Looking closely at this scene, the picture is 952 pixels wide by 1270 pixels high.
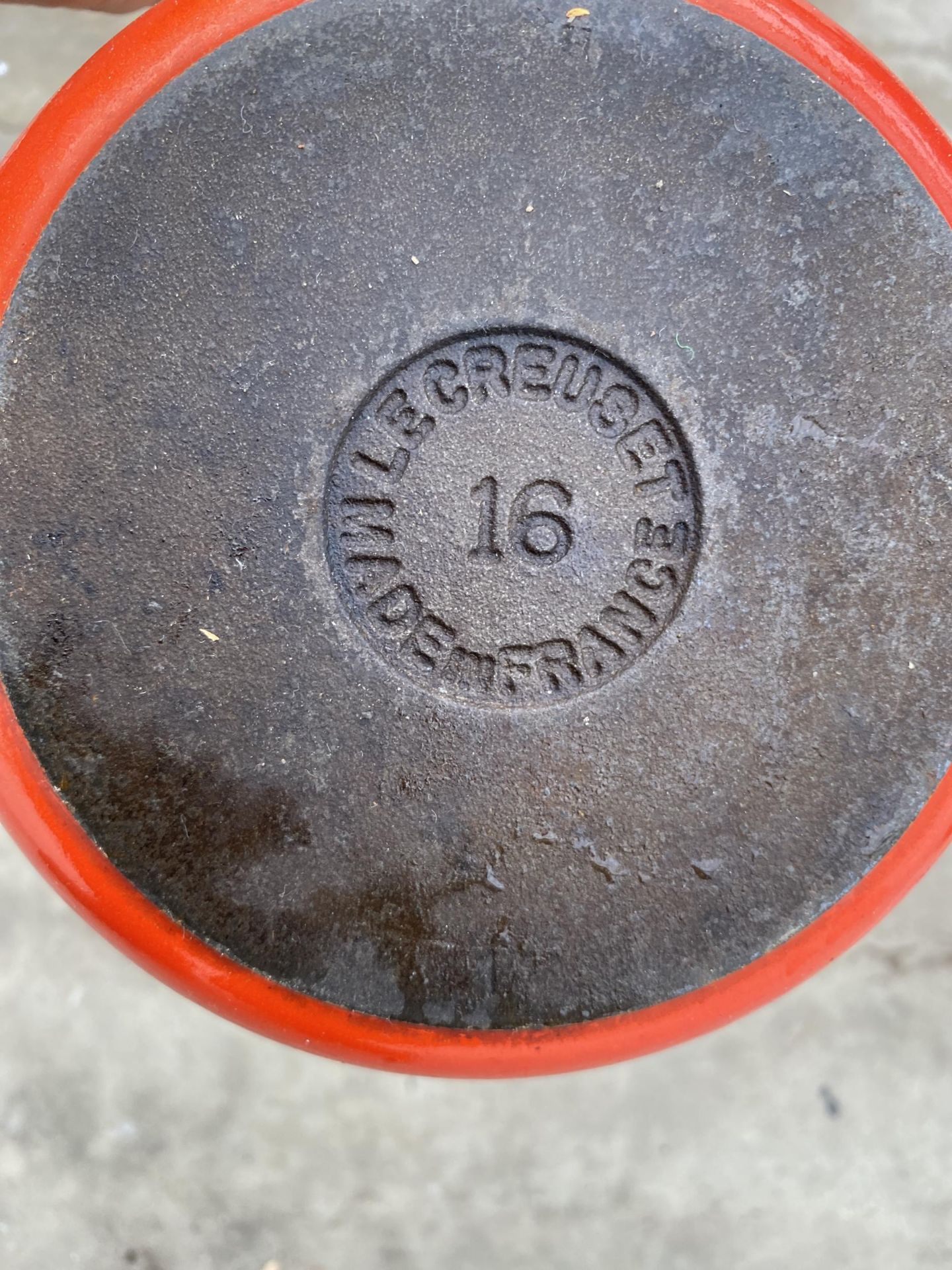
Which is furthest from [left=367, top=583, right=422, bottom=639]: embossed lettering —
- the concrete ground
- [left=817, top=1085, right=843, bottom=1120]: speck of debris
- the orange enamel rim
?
[left=817, top=1085, right=843, bottom=1120]: speck of debris

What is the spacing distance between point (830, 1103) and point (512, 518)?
35.2 inches

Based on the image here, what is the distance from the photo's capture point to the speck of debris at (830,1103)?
110 centimetres

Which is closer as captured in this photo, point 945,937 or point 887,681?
point 887,681

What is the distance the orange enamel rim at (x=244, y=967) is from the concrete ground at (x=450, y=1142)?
1.39ft

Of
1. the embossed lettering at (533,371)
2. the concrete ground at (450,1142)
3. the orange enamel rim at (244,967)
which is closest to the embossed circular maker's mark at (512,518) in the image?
the embossed lettering at (533,371)

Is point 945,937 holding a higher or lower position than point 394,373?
lower

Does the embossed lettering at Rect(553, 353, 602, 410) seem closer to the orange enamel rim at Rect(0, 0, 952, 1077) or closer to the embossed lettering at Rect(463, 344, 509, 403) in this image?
the embossed lettering at Rect(463, 344, 509, 403)

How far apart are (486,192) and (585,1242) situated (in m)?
1.19

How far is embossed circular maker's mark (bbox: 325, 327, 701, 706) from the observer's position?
0.70 m

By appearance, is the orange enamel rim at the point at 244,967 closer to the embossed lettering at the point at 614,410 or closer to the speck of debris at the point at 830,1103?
the embossed lettering at the point at 614,410

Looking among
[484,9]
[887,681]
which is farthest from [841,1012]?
[484,9]

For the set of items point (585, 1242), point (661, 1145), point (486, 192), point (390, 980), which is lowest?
point (585, 1242)

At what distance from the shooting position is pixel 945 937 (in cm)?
112

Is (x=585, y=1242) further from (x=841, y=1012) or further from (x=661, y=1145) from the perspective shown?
(x=841, y=1012)
